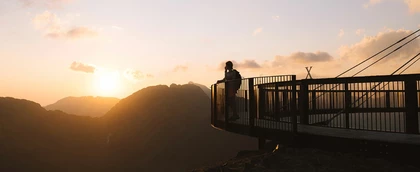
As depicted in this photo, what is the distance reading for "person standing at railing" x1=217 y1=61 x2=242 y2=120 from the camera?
13.0 m

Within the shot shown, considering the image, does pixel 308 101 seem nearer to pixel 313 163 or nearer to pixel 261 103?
pixel 261 103

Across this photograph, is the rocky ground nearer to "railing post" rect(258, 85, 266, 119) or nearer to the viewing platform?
the viewing platform

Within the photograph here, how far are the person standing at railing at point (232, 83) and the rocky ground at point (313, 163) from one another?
3.99 metres

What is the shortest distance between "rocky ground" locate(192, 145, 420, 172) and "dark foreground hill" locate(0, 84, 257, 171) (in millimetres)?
107471

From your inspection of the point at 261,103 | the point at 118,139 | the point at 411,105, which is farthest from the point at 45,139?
the point at 411,105

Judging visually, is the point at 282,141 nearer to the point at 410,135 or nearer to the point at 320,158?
the point at 320,158

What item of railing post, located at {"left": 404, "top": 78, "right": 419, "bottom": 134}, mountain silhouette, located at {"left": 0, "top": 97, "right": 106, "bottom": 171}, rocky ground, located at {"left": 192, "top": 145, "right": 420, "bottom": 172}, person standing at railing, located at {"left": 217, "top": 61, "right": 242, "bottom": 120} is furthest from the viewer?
mountain silhouette, located at {"left": 0, "top": 97, "right": 106, "bottom": 171}

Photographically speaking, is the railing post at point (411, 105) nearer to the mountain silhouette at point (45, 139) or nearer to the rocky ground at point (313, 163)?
the rocky ground at point (313, 163)

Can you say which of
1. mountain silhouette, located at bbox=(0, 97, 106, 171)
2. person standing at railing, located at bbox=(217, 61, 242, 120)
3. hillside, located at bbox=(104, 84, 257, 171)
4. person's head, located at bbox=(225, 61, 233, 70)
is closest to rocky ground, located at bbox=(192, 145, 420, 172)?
person standing at railing, located at bbox=(217, 61, 242, 120)

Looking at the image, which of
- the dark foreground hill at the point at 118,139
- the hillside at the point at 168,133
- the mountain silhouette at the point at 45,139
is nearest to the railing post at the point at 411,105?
the hillside at the point at 168,133

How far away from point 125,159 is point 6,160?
127 feet

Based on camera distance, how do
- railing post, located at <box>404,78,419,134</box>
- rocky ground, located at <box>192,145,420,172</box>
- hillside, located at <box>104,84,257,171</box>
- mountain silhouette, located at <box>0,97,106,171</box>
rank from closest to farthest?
rocky ground, located at <box>192,145,420,172</box> < railing post, located at <box>404,78,419,134</box> < hillside, located at <box>104,84,257,171</box> < mountain silhouette, located at <box>0,97,106,171</box>

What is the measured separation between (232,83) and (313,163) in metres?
5.44

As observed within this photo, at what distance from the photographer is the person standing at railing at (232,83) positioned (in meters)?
13.0
